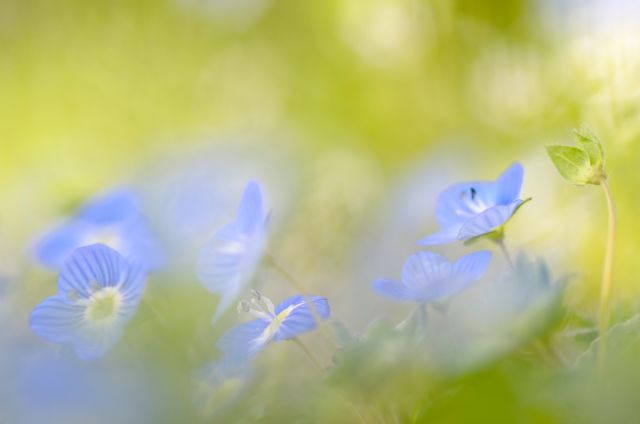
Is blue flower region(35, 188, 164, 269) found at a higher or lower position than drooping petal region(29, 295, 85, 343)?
higher

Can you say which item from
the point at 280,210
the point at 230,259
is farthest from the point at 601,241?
the point at 230,259

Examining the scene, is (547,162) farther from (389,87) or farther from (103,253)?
(103,253)

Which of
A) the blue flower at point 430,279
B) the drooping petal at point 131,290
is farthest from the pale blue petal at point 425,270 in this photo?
the drooping petal at point 131,290

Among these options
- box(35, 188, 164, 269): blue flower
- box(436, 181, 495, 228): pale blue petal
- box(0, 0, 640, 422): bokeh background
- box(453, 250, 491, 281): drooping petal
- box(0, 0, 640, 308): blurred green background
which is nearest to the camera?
box(453, 250, 491, 281): drooping petal

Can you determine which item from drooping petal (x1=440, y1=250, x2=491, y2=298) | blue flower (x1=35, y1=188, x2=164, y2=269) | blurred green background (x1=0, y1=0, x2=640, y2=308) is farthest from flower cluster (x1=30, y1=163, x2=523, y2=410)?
blurred green background (x1=0, y1=0, x2=640, y2=308)

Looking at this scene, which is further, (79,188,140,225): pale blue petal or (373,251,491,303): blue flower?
(79,188,140,225): pale blue petal

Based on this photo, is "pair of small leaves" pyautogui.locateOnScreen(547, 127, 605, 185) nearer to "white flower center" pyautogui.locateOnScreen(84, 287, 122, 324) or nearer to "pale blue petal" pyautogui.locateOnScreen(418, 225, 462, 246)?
"pale blue petal" pyautogui.locateOnScreen(418, 225, 462, 246)

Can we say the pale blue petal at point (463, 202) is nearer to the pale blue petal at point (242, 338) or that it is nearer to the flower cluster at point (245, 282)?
the flower cluster at point (245, 282)

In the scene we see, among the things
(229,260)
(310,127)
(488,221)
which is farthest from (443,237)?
(310,127)
